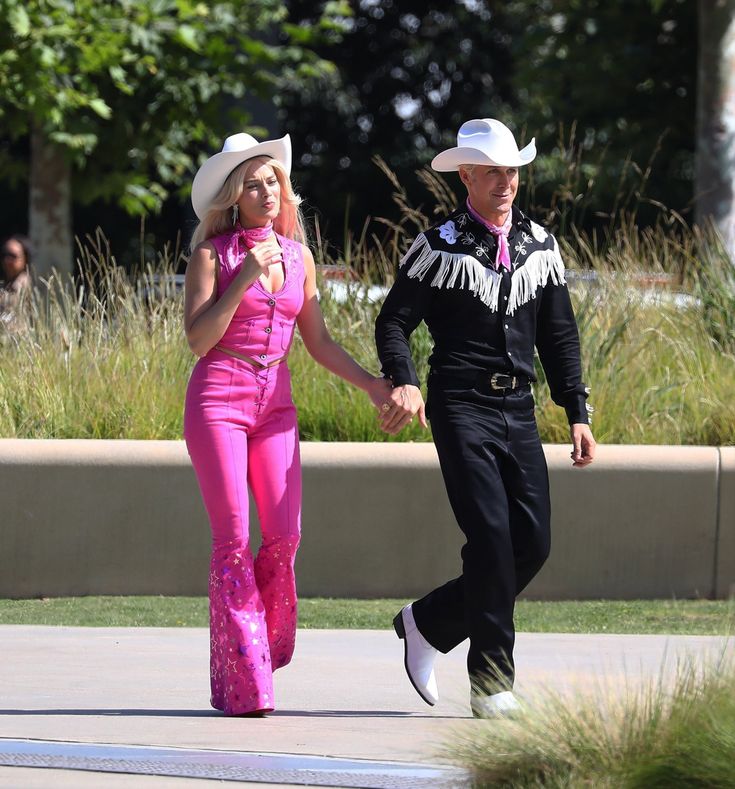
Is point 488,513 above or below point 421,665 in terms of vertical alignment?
above

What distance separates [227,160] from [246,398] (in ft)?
2.42

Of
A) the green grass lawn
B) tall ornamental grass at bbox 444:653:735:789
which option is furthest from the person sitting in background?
tall ornamental grass at bbox 444:653:735:789

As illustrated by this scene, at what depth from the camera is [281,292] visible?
5191mm

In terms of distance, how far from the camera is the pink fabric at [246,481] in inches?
197

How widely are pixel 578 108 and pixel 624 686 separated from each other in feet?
66.1

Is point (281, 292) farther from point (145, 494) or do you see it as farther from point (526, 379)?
point (145, 494)

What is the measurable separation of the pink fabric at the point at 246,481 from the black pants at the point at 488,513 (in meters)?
0.47

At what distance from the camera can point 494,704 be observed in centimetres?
428

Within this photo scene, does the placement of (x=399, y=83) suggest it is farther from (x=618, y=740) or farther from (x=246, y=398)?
(x=618, y=740)

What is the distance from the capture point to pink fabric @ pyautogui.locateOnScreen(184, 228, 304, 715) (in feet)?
16.4

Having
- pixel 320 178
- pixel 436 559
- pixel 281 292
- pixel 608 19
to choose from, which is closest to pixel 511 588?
pixel 281 292

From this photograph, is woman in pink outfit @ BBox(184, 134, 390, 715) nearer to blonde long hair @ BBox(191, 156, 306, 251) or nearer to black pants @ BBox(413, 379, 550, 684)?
blonde long hair @ BBox(191, 156, 306, 251)

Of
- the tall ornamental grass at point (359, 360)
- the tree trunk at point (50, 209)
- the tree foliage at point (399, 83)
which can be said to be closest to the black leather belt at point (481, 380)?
the tall ornamental grass at point (359, 360)

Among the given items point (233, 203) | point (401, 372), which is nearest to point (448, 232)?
point (401, 372)
